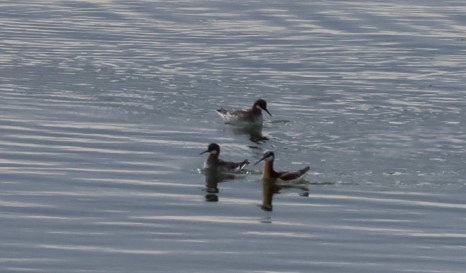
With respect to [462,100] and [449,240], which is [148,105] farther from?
[449,240]

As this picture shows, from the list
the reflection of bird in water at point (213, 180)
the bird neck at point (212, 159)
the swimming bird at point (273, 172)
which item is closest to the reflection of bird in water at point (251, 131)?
the bird neck at point (212, 159)

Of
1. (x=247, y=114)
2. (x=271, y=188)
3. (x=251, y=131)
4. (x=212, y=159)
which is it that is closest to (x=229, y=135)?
(x=247, y=114)

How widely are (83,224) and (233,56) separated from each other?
48.6 feet

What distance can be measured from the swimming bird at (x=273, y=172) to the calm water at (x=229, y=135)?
18cm

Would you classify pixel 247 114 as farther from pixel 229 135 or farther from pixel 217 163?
pixel 217 163

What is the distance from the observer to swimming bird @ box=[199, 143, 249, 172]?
2097 cm

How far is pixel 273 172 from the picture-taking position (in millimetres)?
20656

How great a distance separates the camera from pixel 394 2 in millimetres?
41156

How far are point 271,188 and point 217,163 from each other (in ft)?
3.54

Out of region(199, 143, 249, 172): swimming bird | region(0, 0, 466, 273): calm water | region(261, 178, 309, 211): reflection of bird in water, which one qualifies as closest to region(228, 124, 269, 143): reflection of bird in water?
region(0, 0, 466, 273): calm water

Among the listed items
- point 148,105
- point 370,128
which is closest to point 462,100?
point 370,128

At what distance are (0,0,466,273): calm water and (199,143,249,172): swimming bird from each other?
0.19 meters

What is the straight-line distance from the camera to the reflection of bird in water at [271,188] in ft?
63.4

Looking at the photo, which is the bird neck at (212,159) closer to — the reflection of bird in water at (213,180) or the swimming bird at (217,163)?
the swimming bird at (217,163)
